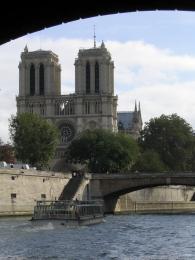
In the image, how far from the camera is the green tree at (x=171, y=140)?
98125mm

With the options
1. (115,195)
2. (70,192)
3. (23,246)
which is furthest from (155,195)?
(23,246)

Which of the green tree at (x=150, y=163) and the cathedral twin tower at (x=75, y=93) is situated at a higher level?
the cathedral twin tower at (x=75, y=93)

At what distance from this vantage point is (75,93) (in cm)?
12094

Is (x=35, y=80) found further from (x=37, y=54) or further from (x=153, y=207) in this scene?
(x=153, y=207)

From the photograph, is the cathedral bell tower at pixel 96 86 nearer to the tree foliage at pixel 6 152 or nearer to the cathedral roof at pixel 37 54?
the cathedral roof at pixel 37 54

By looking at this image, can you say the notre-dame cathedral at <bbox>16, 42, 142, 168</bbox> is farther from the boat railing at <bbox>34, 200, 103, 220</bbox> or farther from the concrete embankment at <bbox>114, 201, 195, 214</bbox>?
the boat railing at <bbox>34, 200, 103, 220</bbox>

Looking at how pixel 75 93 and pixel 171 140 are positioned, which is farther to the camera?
pixel 75 93

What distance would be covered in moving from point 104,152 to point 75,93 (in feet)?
123

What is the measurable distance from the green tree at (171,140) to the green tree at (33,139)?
2598 cm

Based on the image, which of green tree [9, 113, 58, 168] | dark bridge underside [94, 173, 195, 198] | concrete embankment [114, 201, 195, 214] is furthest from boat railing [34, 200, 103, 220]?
green tree [9, 113, 58, 168]

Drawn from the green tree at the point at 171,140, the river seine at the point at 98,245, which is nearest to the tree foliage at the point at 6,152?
the green tree at the point at 171,140


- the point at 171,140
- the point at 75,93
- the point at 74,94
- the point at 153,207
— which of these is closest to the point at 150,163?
the point at 171,140

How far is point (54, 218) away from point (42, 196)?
49.3ft

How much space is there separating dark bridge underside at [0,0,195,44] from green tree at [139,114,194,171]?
295ft
